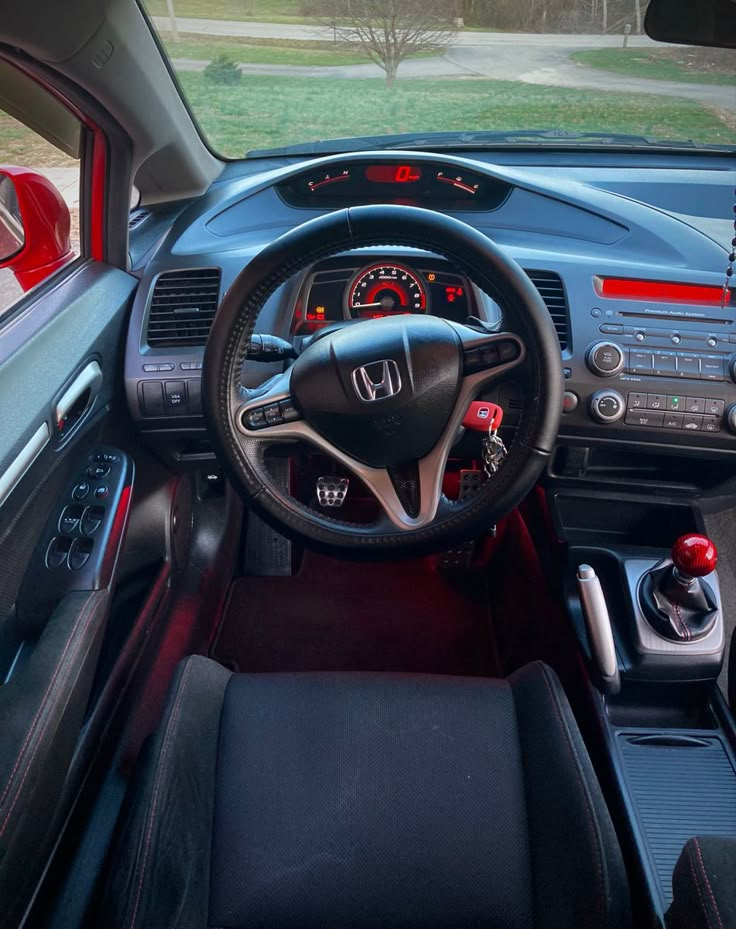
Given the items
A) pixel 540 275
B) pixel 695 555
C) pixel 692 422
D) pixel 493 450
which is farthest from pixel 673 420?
pixel 493 450

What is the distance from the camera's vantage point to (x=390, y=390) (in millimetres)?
1429

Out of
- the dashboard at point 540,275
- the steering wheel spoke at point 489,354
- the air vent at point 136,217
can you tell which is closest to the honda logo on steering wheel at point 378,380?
the steering wheel spoke at point 489,354

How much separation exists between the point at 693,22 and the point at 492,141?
3.20ft

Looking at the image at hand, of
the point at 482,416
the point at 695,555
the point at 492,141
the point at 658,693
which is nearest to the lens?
the point at 482,416

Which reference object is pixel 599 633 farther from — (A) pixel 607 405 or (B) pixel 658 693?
(A) pixel 607 405

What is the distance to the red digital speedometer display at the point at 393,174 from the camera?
2.12 m

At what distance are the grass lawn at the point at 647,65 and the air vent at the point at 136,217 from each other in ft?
4.32

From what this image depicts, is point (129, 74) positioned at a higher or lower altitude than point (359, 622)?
higher

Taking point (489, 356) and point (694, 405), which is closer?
point (489, 356)

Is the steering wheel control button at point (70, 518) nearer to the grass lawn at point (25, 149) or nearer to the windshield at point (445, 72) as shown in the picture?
the grass lawn at point (25, 149)

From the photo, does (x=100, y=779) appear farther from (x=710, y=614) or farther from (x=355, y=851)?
(x=710, y=614)

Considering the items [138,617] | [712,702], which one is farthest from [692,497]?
[138,617]

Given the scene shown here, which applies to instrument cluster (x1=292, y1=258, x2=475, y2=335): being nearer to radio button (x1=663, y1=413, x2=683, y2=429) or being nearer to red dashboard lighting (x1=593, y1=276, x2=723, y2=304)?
red dashboard lighting (x1=593, y1=276, x2=723, y2=304)

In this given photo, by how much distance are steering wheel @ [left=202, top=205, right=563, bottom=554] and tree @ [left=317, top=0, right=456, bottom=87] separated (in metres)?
0.80
